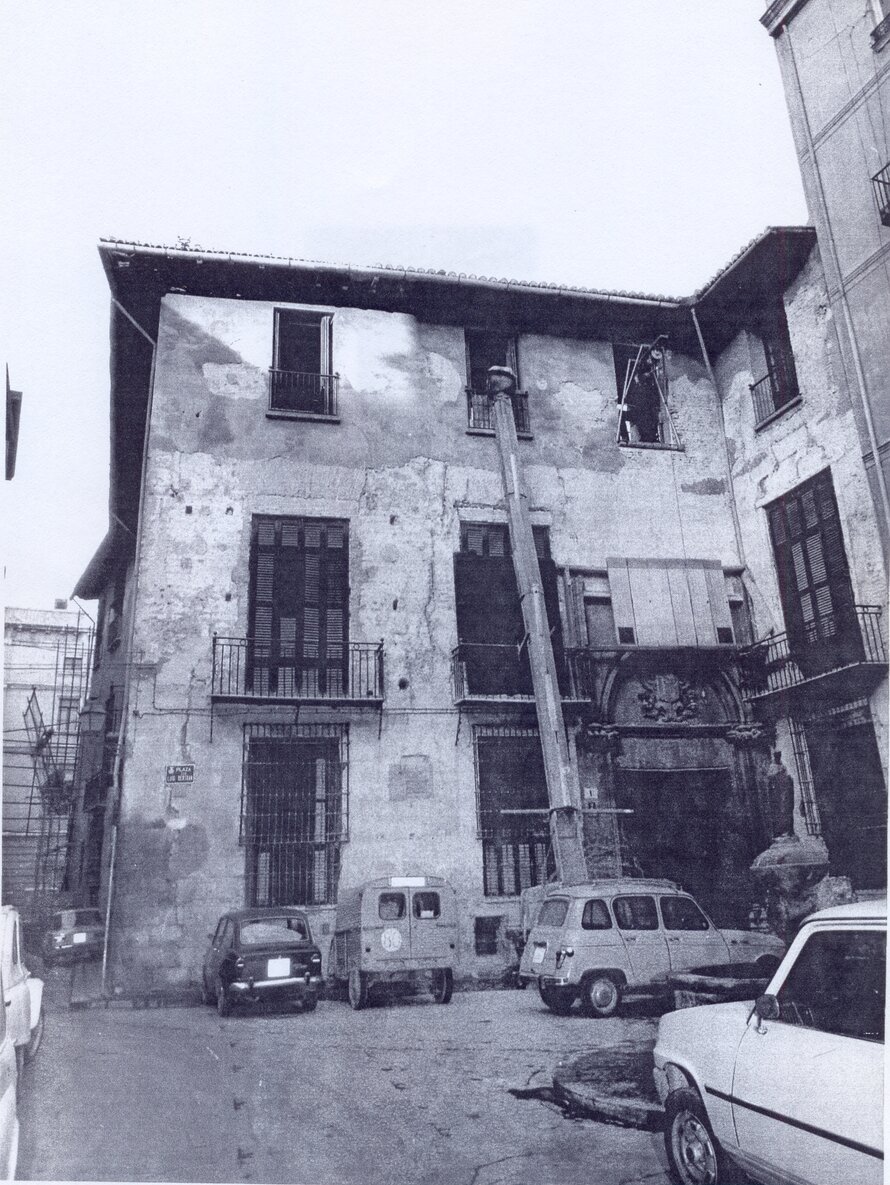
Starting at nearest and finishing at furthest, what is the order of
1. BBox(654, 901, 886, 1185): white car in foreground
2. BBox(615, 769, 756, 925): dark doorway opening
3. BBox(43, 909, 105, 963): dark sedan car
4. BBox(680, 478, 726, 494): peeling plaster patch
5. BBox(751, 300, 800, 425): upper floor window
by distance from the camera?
BBox(654, 901, 886, 1185): white car in foreground, BBox(43, 909, 105, 963): dark sedan car, BBox(615, 769, 756, 925): dark doorway opening, BBox(751, 300, 800, 425): upper floor window, BBox(680, 478, 726, 494): peeling plaster patch

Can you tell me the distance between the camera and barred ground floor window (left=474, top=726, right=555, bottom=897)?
5.15m

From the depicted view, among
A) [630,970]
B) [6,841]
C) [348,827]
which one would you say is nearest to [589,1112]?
[630,970]

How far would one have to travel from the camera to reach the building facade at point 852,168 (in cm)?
514

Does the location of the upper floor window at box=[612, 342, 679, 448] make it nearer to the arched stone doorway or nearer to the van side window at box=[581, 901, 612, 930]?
the arched stone doorway

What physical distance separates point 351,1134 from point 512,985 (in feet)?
5.88

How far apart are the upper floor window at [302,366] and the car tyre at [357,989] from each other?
3614 mm

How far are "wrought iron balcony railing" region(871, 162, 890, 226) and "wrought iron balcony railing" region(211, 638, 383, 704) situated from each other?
4.42 m

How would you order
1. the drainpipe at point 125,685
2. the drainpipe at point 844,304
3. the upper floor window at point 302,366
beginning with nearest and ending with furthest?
the drainpipe at point 125,685, the drainpipe at point 844,304, the upper floor window at point 302,366

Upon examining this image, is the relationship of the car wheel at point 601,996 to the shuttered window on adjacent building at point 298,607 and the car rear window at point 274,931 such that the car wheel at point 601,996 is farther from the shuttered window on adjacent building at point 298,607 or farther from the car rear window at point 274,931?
the shuttered window on adjacent building at point 298,607

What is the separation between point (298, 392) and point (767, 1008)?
180 inches

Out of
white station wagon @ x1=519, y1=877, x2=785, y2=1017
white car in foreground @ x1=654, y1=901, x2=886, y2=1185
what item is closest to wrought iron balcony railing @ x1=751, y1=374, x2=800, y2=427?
white station wagon @ x1=519, y1=877, x2=785, y2=1017

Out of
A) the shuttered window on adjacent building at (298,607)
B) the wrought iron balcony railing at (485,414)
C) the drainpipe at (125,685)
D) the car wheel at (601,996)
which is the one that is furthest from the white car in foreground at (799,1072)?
the wrought iron balcony railing at (485,414)

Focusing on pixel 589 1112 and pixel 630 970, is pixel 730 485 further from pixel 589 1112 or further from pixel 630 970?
pixel 589 1112

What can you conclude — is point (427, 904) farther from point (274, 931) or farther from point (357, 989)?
point (274, 931)
